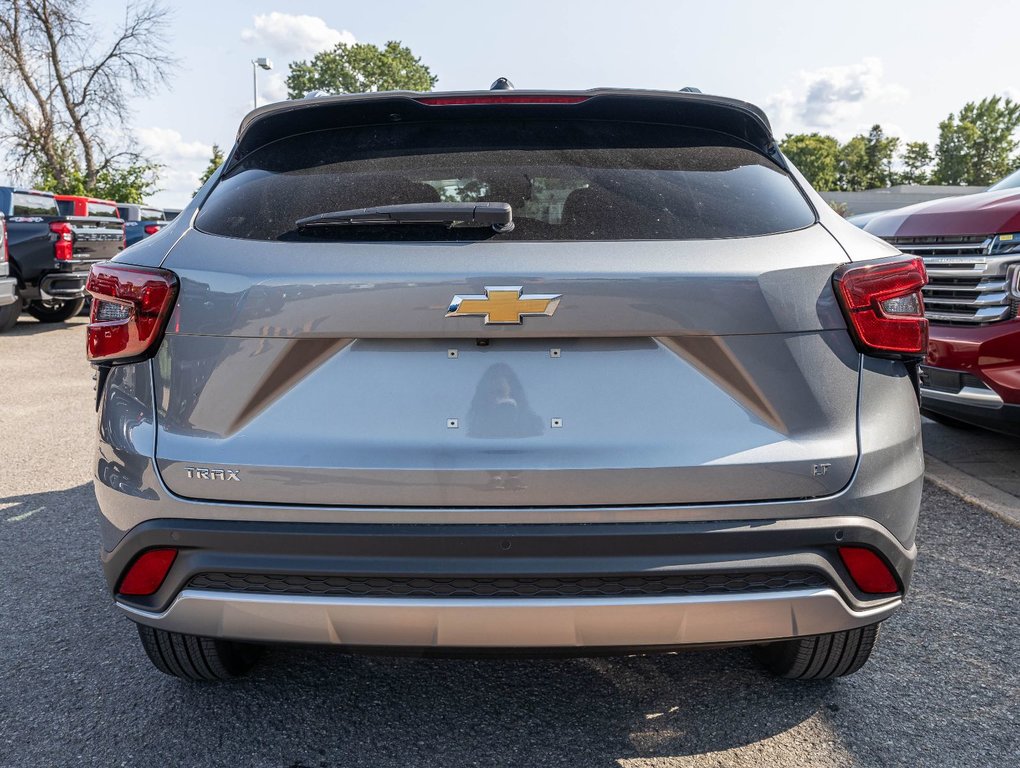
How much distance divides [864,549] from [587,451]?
2.30 ft

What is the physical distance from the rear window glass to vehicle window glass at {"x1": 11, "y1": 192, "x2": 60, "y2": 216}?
1224 cm

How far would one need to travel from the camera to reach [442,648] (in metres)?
1.99

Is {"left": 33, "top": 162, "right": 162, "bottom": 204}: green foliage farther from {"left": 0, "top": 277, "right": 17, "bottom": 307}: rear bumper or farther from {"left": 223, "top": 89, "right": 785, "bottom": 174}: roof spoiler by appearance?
{"left": 223, "top": 89, "right": 785, "bottom": 174}: roof spoiler

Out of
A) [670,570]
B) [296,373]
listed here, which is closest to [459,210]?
[296,373]

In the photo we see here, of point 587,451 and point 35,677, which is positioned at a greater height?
point 587,451

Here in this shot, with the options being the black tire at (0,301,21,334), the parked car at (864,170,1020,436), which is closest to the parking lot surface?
the parked car at (864,170,1020,436)

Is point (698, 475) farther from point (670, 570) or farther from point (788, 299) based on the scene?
point (788, 299)

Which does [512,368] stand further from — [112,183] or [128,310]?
[112,183]

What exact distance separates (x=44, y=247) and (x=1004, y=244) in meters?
12.2

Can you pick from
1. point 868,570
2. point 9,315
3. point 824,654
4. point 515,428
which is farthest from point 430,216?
point 9,315

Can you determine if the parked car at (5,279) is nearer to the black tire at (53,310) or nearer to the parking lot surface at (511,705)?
the black tire at (53,310)

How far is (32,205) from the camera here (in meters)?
12.9

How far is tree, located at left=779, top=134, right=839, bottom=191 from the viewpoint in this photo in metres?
113

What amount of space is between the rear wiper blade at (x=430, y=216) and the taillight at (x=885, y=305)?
31.0 inches
